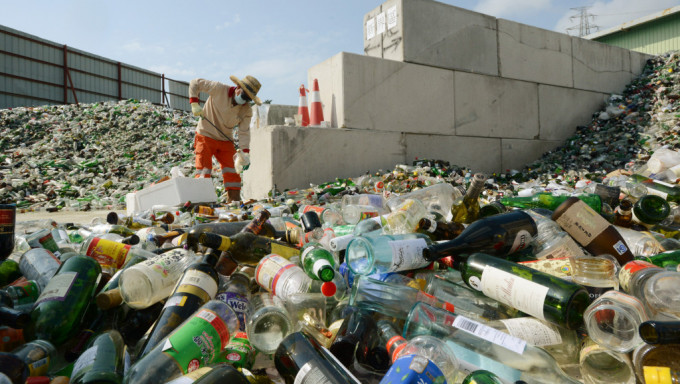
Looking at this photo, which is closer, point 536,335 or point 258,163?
point 536,335

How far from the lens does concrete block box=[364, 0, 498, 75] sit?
6.17 metres

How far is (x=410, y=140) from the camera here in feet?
20.8

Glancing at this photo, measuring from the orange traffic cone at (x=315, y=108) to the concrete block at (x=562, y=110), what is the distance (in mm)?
4575

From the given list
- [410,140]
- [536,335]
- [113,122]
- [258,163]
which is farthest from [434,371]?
[113,122]

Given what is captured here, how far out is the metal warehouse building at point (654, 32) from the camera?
45.9 ft

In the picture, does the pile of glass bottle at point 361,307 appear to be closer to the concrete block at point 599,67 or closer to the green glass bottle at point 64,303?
the green glass bottle at point 64,303

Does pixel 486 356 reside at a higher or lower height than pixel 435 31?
lower

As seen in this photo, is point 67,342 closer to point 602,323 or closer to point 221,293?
point 221,293

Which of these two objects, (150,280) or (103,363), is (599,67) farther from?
(103,363)

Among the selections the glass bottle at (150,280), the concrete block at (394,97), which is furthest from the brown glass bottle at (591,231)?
the concrete block at (394,97)

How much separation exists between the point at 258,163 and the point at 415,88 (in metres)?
2.77

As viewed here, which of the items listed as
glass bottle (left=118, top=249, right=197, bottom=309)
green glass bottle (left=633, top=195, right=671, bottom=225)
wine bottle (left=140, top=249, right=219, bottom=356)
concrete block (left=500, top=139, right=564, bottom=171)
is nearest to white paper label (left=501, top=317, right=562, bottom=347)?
wine bottle (left=140, top=249, right=219, bottom=356)

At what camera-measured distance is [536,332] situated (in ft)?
3.93

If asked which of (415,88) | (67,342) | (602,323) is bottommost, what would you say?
(67,342)
